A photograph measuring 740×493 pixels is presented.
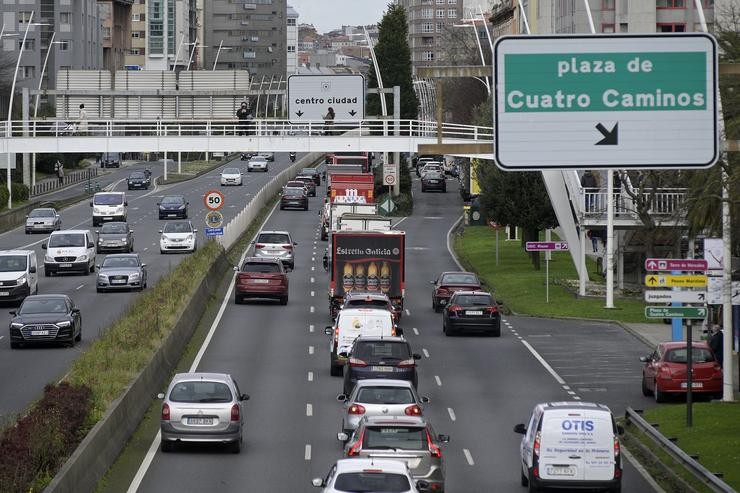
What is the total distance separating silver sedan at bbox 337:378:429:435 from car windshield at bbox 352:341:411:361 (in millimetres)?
5532

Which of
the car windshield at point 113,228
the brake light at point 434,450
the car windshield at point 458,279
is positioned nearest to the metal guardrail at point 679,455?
the brake light at point 434,450

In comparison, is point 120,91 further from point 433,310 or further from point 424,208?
point 433,310

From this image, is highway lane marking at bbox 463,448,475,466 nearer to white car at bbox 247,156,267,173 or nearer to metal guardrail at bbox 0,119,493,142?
metal guardrail at bbox 0,119,493,142

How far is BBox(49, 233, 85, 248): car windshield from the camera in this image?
2371 inches

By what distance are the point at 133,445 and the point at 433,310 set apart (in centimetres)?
2747

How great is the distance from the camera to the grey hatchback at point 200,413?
26000 mm

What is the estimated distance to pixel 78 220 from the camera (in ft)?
297

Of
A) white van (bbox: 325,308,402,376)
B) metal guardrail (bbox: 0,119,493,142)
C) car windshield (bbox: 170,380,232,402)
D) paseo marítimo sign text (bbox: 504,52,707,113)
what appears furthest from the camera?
metal guardrail (bbox: 0,119,493,142)

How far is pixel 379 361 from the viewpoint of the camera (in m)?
32.3

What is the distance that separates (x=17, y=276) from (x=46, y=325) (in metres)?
10.9

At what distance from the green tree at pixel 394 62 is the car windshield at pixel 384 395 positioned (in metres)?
108

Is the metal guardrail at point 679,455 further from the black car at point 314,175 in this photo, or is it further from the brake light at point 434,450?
the black car at point 314,175

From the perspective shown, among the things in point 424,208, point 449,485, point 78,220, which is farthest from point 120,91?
point 449,485

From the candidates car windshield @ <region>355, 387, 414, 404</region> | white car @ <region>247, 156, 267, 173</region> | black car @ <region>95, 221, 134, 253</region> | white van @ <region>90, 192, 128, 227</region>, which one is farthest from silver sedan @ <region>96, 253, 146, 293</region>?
white car @ <region>247, 156, 267, 173</region>
